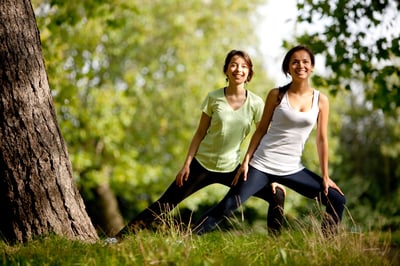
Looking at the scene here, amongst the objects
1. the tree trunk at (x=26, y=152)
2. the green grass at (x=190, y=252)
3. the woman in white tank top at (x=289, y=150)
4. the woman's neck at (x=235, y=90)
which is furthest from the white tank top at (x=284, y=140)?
the tree trunk at (x=26, y=152)

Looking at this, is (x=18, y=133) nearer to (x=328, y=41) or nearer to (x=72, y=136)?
(x=328, y=41)

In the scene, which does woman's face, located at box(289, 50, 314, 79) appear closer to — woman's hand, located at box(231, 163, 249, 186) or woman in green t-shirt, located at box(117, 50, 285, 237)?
woman in green t-shirt, located at box(117, 50, 285, 237)

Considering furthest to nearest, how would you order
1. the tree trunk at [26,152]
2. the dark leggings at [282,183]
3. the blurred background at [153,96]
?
the blurred background at [153,96]
the dark leggings at [282,183]
the tree trunk at [26,152]

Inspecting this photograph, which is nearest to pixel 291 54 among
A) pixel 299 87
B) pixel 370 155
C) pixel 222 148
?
pixel 299 87

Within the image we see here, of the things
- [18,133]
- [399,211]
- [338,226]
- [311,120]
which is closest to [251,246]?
[338,226]

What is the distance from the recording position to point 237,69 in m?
4.84

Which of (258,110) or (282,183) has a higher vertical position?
(258,110)

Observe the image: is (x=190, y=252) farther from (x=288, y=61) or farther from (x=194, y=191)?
(x=288, y=61)

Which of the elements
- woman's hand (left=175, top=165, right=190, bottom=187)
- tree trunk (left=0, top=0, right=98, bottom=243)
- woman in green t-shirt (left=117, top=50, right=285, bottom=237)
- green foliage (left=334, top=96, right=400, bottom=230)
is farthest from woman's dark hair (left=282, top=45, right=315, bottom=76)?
green foliage (left=334, top=96, right=400, bottom=230)

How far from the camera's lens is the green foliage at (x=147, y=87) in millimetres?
15547

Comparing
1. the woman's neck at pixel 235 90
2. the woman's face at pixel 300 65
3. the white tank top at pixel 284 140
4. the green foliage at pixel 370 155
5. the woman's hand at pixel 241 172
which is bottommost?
the green foliage at pixel 370 155

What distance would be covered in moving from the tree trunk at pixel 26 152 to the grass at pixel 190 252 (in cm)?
22

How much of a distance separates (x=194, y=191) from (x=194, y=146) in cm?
36

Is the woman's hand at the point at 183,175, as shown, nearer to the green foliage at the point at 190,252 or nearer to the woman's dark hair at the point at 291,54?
the green foliage at the point at 190,252
